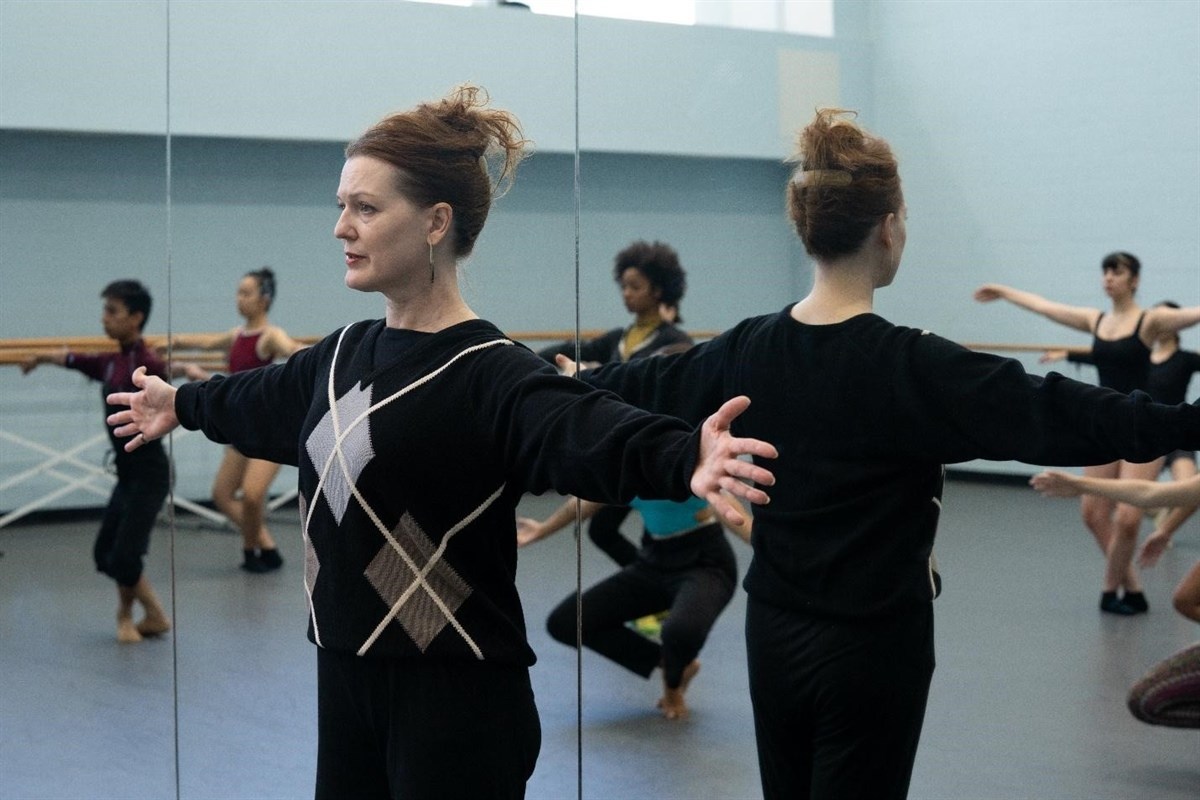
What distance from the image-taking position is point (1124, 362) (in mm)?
2613

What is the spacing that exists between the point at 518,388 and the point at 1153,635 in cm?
169

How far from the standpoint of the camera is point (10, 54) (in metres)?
3.15

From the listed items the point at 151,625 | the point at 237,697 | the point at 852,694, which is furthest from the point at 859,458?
the point at 151,625

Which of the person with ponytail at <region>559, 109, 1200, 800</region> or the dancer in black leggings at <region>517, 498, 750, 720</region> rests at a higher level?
the person with ponytail at <region>559, 109, 1200, 800</region>

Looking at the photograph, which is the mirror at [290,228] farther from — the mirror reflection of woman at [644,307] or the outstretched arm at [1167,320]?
the outstretched arm at [1167,320]

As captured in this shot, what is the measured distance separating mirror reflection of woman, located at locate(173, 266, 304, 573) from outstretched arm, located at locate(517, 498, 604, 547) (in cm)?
60

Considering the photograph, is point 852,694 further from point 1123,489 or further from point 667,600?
point 667,600

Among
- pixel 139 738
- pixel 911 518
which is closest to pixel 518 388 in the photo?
pixel 911 518

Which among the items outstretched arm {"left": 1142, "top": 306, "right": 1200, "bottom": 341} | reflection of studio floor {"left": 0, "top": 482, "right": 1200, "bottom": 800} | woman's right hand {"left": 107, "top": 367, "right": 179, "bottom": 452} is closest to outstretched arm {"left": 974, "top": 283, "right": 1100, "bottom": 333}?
outstretched arm {"left": 1142, "top": 306, "right": 1200, "bottom": 341}

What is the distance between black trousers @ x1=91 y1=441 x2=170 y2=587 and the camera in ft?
10.8

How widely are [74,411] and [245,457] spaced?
41 cm

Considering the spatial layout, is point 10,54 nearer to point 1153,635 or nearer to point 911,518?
point 911,518

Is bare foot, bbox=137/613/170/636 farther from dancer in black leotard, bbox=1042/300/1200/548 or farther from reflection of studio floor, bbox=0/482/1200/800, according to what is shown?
dancer in black leotard, bbox=1042/300/1200/548

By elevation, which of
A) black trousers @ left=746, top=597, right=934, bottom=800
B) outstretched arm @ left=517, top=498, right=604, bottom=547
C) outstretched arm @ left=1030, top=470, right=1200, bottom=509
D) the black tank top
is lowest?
black trousers @ left=746, top=597, right=934, bottom=800
